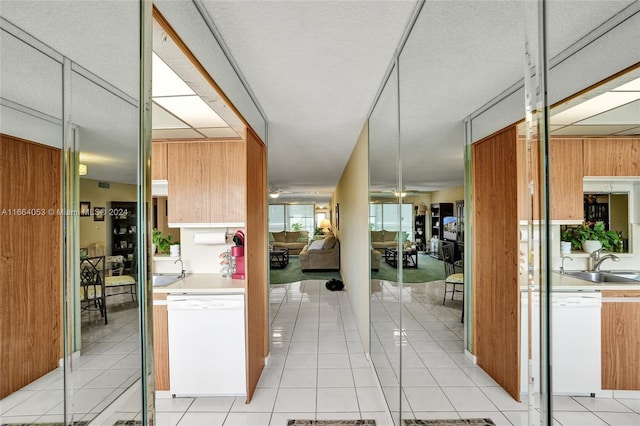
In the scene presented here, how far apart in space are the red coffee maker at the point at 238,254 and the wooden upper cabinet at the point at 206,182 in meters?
0.17

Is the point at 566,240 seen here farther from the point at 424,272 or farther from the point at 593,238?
the point at 424,272

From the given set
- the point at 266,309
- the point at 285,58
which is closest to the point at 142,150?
the point at 285,58

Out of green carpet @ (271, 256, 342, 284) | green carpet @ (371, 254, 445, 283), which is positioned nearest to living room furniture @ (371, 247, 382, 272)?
green carpet @ (371, 254, 445, 283)

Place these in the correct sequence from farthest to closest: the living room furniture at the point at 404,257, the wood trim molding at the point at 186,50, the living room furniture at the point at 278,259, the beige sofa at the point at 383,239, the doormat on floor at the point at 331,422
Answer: the living room furniture at the point at 278,259
the doormat on floor at the point at 331,422
the beige sofa at the point at 383,239
the living room furniture at the point at 404,257
the wood trim molding at the point at 186,50

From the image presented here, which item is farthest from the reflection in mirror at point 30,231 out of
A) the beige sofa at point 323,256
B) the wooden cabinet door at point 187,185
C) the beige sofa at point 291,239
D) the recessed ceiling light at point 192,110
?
the beige sofa at point 291,239

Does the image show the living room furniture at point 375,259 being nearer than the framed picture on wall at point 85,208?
No

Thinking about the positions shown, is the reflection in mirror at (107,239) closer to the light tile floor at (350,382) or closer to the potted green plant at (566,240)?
the light tile floor at (350,382)

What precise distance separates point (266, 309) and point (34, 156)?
3.01 meters

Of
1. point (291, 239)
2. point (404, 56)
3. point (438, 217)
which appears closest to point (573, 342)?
point (438, 217)

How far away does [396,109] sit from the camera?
1898mm

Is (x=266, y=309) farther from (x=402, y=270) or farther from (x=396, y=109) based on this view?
(x=396, y=109)

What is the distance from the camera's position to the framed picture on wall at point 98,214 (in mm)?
684

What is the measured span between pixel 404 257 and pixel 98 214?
1447 mm

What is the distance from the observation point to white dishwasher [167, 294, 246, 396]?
258 centimetres
